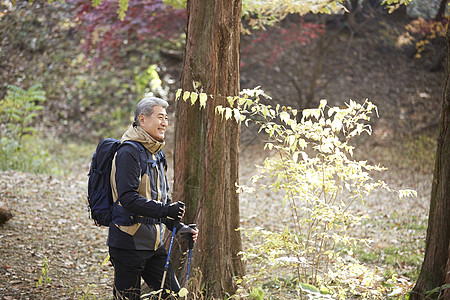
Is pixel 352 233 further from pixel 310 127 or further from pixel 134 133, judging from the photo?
pixel 134 133

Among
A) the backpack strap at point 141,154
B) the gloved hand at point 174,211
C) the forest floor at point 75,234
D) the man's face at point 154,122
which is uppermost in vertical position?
the man's face at point 154,122

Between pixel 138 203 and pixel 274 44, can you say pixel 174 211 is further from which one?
pixel 274 44

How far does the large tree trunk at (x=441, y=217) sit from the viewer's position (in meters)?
3.41

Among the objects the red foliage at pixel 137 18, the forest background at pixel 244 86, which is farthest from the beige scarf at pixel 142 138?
the red foliage at pixel 137 18

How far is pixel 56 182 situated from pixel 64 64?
6.54m

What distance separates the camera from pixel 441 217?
3.43 m

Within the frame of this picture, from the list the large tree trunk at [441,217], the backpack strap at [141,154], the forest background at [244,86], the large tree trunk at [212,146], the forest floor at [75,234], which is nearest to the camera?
the backpack strap at [141,154]

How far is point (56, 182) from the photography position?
304 inches

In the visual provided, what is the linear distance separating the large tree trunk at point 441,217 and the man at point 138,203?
1863 millimetres

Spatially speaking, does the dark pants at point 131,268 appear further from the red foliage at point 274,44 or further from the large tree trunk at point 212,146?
the red foliage at point 274,44

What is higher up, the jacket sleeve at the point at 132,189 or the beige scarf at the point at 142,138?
the beige scarf at the point at 142,138

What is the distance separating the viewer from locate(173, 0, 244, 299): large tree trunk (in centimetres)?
365

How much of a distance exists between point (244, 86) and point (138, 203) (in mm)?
10293

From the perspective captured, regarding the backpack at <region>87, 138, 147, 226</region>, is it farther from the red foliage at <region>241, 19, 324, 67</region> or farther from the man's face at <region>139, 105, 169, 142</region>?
the red foliage at <region>241, 19, 324, 67</region>
